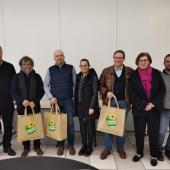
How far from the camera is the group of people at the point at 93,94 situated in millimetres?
3529

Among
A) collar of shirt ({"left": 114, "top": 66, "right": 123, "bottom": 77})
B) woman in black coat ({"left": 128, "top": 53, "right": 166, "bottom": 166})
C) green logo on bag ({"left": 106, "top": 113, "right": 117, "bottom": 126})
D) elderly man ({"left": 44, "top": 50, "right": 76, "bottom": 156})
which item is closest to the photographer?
woman in black coat ({"left": 128, "top": 53, "right": 166, "bottom": 166})

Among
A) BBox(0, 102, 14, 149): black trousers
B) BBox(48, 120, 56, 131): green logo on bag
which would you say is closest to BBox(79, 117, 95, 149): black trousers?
BBox(48, 120, 56, 131): green logo on bag

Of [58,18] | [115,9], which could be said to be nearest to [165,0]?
[115,9]

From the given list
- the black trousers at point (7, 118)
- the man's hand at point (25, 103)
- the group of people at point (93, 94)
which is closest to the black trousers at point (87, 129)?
the group of people at point (93, 94)

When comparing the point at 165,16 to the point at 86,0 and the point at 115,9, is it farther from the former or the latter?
the point at 86,0

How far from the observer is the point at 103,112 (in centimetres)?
365

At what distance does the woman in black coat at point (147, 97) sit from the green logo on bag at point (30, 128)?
1379mm

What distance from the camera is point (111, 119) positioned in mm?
3607

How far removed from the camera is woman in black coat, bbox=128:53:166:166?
349cm

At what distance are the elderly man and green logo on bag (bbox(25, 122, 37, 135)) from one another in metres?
0.41

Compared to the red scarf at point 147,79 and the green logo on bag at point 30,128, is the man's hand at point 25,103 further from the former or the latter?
the red scarf at point 147,79

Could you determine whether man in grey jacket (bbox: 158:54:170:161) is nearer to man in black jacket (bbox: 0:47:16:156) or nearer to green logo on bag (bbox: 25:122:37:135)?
green logo on bag (bbox: 25:122:37:135)

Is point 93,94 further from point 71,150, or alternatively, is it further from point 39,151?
point 39,151

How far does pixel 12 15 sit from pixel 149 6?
2.46m
